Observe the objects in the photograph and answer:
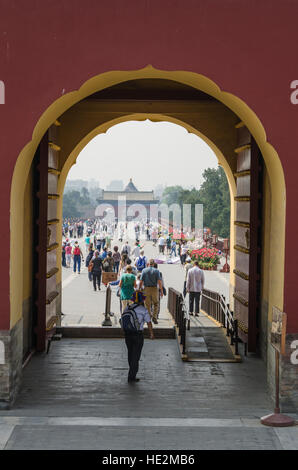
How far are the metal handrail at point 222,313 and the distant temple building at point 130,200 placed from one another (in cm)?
9707

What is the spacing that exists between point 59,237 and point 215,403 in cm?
633

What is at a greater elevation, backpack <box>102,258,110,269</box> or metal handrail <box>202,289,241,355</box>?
backpack <box>102,258,110,269</box>

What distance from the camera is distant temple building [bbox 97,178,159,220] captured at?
113963 millimetres

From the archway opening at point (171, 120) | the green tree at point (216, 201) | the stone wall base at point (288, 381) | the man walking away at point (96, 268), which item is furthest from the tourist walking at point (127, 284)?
the green tree at point (216, 201)

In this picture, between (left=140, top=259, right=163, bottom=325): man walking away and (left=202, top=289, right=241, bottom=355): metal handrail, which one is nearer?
(left=202, top=289, right=241, bottom=355): metal handrail

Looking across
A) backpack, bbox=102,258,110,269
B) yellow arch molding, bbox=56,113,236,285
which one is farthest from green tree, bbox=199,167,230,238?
yellow arch molding, bbox=56,113,236,285

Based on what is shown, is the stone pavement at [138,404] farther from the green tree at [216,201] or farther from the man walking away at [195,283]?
the green tree at [216,201]

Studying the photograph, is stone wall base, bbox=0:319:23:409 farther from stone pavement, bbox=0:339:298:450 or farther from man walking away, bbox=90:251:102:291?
man walking away, bbox=90:251:102:291

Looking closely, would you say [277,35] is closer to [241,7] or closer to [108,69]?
[241,7]

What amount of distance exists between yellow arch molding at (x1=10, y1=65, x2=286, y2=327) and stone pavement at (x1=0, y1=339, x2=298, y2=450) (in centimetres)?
134

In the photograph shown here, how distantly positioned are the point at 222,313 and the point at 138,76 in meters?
6.27

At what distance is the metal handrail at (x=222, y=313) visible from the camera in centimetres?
1205

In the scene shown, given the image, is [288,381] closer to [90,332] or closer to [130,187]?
[90,332]

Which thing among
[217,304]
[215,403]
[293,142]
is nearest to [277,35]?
[293,142]
